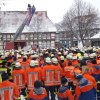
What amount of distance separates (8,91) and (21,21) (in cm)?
7172

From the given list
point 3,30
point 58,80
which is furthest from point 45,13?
point 58,80

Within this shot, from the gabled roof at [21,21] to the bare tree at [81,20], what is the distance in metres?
4.89

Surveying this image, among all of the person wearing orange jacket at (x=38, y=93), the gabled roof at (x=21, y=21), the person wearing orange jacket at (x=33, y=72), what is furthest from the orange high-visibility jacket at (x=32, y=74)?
the gabled roof at (x=21, y=21)

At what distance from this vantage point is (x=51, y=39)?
81.2 metres

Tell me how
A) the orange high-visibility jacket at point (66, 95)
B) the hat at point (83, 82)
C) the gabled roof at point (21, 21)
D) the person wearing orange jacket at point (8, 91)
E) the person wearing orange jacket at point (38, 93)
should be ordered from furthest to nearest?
the gabled roof at point (21, 21) → the orange high-visibility jacket at point (66, 95) → the person wearing orange jacket at point (8, 91) → the hat at point (83, 82) → the person wearing orange jacket at point (38, 93)

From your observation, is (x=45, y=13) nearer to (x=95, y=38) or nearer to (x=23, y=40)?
(x=23, y=40)

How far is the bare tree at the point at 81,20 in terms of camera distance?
6975 cm

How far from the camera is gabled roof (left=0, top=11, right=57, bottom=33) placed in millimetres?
79375

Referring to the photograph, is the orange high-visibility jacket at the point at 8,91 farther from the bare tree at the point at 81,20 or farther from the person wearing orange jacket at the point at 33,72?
the bare tree at the point at 81,20

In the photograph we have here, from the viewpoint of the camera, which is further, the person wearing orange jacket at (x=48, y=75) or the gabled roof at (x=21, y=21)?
the gabled roof at (x=21, y=21)

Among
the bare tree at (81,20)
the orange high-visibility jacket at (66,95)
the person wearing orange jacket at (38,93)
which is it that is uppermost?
the bare tree at (81,20)

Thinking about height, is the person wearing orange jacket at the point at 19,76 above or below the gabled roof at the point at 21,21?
below

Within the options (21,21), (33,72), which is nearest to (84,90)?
(33,72)

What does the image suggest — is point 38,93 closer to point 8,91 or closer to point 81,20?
point 8,91
